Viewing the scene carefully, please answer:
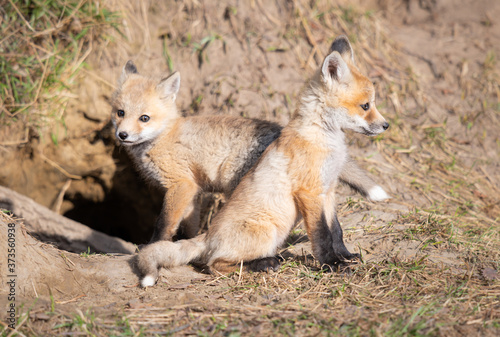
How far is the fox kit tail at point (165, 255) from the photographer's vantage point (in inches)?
129

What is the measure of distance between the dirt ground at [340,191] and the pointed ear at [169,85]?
1.05 metres

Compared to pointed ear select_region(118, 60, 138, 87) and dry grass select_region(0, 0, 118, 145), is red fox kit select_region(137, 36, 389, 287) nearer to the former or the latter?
pointed ear select_region(118, 60, 138, 87)

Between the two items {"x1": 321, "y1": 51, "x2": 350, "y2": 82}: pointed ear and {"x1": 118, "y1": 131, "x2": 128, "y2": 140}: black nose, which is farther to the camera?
{"x1": 118, "y1": 131, "x2": 128, "y2": 140}: black nose

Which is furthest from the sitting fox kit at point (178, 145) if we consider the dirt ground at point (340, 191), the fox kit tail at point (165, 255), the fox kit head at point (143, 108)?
the dirt ground at point (340, 191)

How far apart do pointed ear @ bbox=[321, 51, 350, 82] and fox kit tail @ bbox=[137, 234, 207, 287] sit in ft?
6.04

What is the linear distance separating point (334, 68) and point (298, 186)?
1.09 meters

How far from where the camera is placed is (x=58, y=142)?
6340mm

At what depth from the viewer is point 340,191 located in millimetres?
5148

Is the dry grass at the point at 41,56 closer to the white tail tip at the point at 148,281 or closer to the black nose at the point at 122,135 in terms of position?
the black nose at the point at 122,135

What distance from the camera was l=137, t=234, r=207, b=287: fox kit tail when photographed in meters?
3.29

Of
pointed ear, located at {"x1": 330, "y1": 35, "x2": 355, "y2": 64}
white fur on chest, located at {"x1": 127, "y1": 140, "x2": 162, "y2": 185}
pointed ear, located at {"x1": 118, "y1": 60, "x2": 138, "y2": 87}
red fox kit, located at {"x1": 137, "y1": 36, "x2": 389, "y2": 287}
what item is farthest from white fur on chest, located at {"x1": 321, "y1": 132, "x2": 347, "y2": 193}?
pointed ear, located at {"x1": 118, "y1": 60, "x2": 138, "y2": 87}

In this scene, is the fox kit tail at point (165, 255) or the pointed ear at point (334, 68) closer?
the fox kit tail at point (165, 255)

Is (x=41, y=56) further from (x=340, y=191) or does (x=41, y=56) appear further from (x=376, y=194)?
(x=376, y=194)

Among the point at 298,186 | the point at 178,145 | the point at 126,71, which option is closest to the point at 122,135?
the point at 178,145
